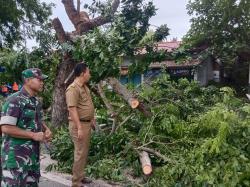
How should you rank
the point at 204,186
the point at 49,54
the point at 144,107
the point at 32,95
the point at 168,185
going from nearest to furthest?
the point at 32,95 → the point at 204,186 → the point at 168,185 → the point at 144,107 → the point at 49,54

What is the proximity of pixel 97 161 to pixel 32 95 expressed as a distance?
3.15 metres

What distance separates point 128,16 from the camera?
26.6 feet

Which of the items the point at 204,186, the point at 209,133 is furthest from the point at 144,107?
the point at 204,186

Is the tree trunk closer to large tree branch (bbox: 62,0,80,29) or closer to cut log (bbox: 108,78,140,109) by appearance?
large tree branch (bbox: 62,0,80,29)

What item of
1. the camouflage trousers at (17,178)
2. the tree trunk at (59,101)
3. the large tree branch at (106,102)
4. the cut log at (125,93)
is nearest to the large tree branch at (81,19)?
the tree trunk at (59,101)

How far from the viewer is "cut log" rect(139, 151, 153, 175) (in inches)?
240

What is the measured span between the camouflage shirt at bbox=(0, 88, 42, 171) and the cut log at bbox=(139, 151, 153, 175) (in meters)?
2.34

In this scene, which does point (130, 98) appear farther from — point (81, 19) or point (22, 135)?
point (22, 135)

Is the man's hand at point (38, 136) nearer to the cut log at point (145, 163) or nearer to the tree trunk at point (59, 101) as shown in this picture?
the cut log at point (145, 163)

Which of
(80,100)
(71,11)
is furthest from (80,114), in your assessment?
(71,11)

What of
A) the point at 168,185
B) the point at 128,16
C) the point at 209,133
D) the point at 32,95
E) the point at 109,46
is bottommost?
the point at 168,185

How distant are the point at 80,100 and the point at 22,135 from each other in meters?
2.10

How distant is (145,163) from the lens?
6.26 meters

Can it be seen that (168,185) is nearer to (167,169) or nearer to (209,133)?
(167,169)
